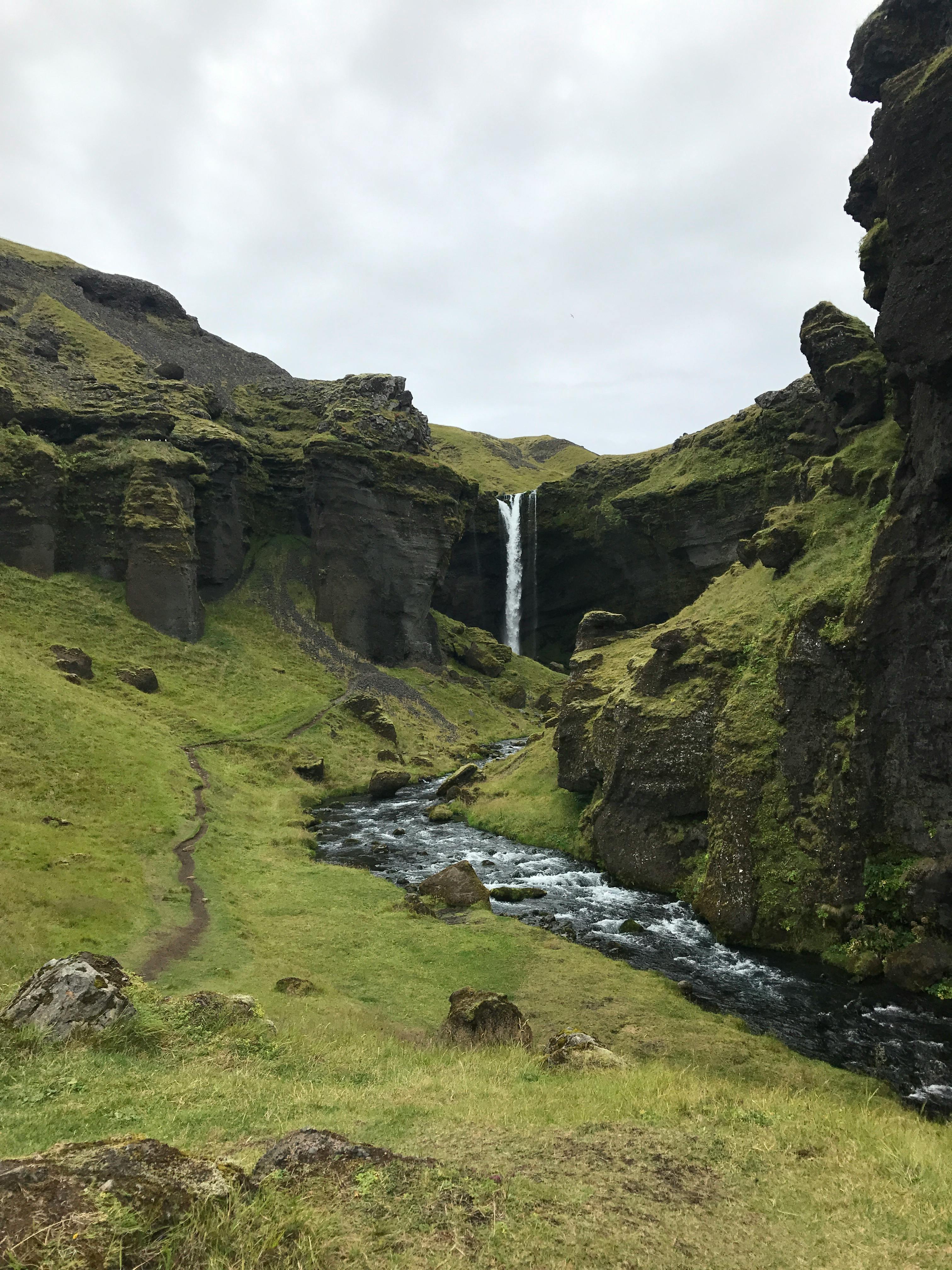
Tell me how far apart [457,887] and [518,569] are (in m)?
105

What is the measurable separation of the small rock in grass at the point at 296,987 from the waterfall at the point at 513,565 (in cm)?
11266

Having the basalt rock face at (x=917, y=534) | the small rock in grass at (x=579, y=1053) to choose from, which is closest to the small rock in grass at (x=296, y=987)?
the small rock in grass at (x=579, y=1053)

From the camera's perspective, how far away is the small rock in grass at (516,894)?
34.9 m

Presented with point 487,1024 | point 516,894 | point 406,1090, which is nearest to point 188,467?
point 516,894

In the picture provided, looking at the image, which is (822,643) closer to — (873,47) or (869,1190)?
(869,1190)

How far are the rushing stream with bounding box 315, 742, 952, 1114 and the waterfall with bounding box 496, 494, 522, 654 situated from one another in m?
91.0

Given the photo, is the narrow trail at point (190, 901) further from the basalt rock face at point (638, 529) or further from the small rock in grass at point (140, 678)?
the basalt rock face at point (638, 529)

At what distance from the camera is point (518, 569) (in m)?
136

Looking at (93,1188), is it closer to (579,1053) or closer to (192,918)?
(579,1053)

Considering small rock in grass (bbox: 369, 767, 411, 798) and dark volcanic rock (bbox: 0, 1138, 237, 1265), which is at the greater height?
dark volcanic rock (bbox: 0, 1138, 237, 1265)

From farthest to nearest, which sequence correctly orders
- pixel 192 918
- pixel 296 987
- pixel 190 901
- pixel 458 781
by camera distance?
pixel 458 781 < pixel 190 901 < pixel 192 918 < pixel 296 987

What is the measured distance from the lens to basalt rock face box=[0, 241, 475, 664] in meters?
90.6

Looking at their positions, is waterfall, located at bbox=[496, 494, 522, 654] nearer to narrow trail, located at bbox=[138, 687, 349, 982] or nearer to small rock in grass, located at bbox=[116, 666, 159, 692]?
small rock in grass, located at bbox=[116, 666, 159, 692]

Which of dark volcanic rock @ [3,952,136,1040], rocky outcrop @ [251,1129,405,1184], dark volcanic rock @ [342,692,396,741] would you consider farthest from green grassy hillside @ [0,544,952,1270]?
dark volcanic rock @ [342,692,396,741]
